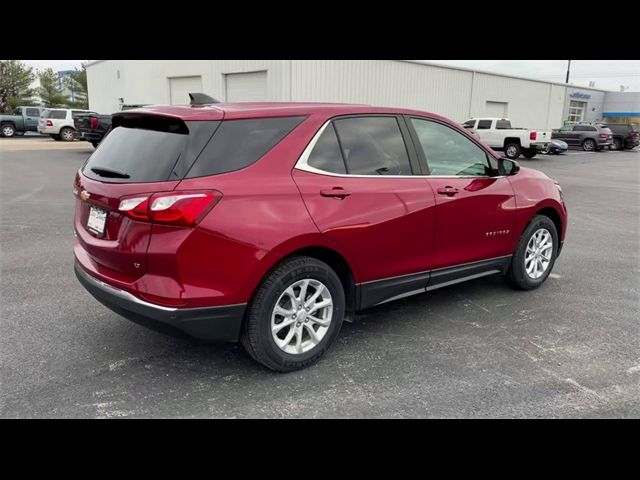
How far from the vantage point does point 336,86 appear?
65.5 ft

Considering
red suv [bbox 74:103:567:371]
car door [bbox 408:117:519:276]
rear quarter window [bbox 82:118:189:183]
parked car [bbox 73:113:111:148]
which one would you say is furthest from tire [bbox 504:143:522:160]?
rear quarter window [bbox 82:118:189:183]

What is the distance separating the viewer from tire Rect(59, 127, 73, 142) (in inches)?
1005

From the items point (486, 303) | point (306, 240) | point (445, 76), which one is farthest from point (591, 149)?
point (306, 240)

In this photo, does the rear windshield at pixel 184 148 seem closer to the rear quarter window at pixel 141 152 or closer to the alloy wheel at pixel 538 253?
the rear quarter window at pixel 141 152

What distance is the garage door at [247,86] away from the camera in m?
20.2

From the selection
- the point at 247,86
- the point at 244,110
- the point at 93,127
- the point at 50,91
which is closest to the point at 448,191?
the point at 244,110

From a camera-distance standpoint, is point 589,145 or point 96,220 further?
point 589,145

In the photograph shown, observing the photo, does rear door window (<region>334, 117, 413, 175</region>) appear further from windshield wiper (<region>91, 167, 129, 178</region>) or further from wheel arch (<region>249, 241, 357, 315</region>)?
windshield wiper (<region>91, 167, 129, 178</region>)

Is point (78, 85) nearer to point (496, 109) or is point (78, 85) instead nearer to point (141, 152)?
point (496, 109)

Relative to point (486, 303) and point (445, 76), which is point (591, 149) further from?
point (486, 303)

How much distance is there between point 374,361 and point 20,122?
3232cm

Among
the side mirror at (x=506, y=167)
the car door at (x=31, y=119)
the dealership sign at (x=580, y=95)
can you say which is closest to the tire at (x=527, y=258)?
the side mirror at (x=506, y=167)

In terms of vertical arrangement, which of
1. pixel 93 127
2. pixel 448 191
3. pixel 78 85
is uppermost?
pixel 78 85
